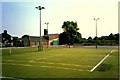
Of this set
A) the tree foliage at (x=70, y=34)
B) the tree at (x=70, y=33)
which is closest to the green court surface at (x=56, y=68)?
the tree at (x=70, y=33)

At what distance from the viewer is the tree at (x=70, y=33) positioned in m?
106

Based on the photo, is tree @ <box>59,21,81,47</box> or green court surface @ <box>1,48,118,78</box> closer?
green court surface @ <box>1,48,118,78</box>

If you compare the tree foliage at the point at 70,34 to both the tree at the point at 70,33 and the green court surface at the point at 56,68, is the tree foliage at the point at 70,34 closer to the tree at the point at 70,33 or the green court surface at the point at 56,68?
the tree at the point at 70,33

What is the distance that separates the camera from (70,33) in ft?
360

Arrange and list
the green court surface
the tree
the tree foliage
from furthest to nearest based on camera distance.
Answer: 1. the tree foliage
2. the tree
3. the green court surface

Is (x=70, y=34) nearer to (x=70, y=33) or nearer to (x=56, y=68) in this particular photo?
(x=70, y=33)

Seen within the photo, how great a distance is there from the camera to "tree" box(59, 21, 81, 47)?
106m

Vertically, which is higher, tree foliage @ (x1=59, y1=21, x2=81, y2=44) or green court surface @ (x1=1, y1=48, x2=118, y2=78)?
tree foliage @ (x1=59, y1=21, x2=81, y2=44)

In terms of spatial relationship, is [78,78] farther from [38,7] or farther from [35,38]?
[35,38]

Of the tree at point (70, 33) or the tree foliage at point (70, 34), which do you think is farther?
the tree foliage at point (70, 34)

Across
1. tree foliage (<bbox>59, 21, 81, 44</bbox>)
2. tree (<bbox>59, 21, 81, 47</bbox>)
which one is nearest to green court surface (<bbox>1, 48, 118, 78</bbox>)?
tree (<bbox>59, 21, 81, 47</bbox>)

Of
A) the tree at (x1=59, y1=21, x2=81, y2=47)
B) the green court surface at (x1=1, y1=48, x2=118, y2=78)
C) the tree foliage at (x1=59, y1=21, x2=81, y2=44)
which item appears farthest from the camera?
the tree foliage at (x1=59, y1=21, x2=81, y2=44)

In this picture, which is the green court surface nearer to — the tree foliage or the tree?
the tree

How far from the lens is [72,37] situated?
349 feet
